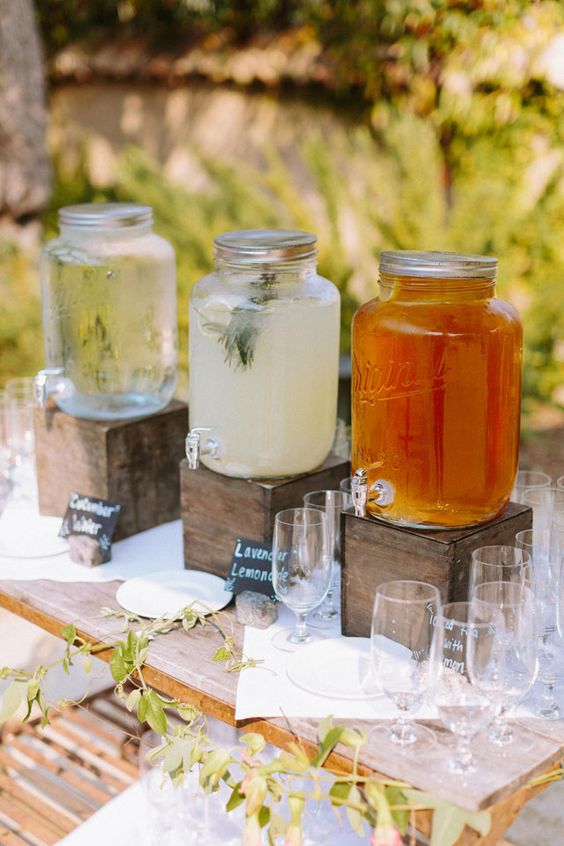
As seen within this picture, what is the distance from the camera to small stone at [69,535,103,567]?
167cm

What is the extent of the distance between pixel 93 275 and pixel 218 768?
944 millimetres

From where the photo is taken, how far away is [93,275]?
1755mm

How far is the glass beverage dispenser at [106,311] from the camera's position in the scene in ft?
5.77

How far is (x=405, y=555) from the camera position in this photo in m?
1.34

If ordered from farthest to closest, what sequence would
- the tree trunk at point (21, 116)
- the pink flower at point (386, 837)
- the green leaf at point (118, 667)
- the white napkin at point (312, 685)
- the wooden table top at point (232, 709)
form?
1. the tree trunk at point (21, 116)
2. the green leaf at point (118, 667)
3. the white napkin at point (312, 685)
4. the wooden table top at point (232, 709)
5. the pink flower at point (386, 837)

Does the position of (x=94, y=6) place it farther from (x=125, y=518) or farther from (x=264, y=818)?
(x=264, y=818)

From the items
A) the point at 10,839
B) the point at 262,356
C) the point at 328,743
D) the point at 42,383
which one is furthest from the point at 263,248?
the point at 10,839

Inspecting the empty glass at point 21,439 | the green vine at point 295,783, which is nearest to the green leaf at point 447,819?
the green vine at point 295,783

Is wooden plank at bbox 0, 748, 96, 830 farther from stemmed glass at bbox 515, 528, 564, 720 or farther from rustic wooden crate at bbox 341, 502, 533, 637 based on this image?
stemmed glass at bbox 515, 528, 564, 720

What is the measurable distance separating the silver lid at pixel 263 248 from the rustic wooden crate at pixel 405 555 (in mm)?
386

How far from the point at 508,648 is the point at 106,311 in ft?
3.17

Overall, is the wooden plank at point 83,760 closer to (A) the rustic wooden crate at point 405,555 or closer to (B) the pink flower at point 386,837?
(A) the rustic wooden crate at point 405,555

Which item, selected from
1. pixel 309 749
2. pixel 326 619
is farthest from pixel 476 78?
pixel 309 749

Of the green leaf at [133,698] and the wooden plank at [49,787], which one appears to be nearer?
the green leaf at [133,698]
